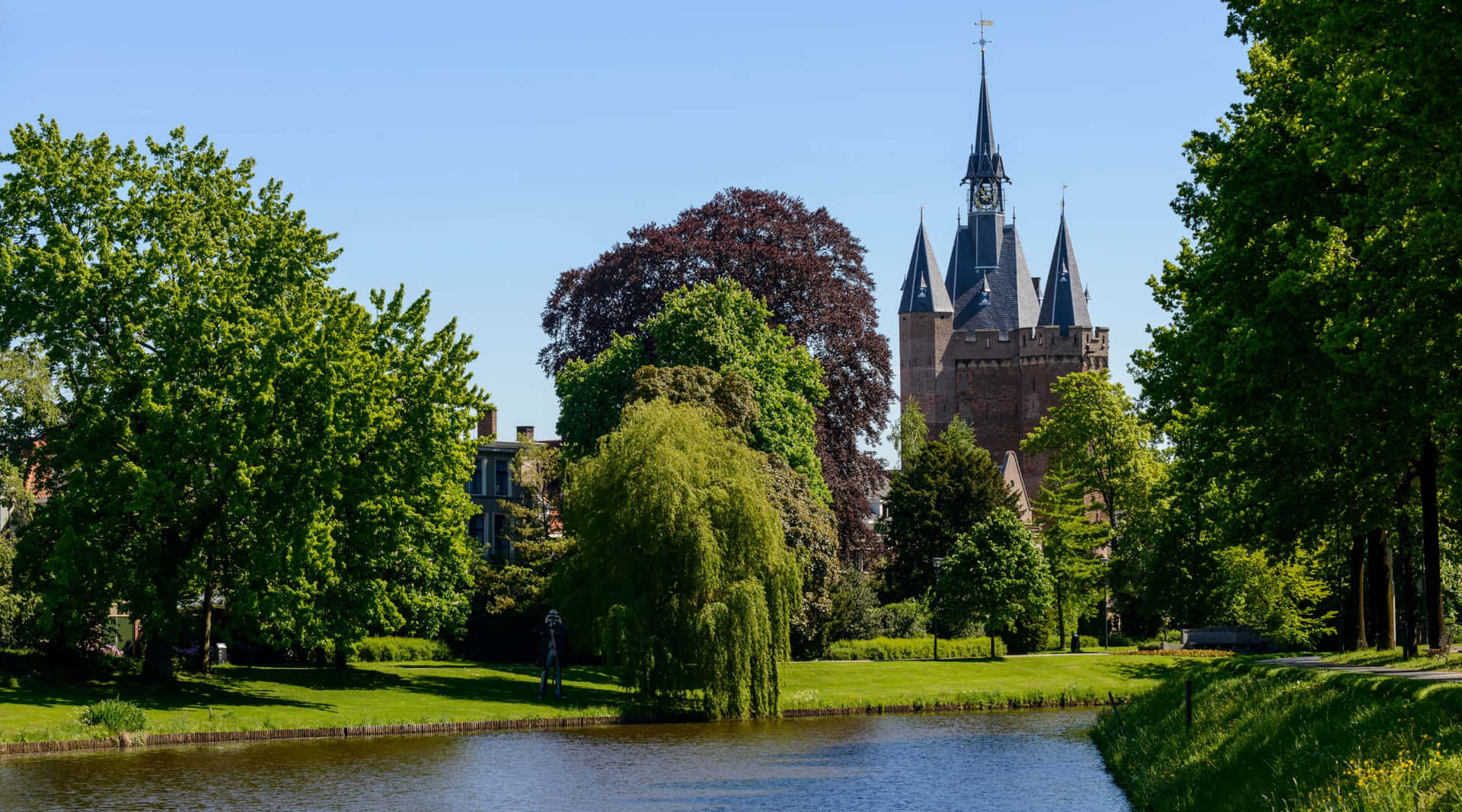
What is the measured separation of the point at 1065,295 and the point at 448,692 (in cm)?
9058

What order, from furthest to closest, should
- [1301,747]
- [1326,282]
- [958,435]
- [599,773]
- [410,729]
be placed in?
[958,435], [410,729], [599,773], [1326,282], [1301,747]

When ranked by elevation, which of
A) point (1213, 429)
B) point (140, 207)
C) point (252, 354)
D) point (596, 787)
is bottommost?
point (596, 787)

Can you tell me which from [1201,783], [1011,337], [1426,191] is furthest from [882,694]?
[1011,337]

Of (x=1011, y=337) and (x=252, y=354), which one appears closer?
(x=252, y=354)

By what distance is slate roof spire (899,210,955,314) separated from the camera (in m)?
132

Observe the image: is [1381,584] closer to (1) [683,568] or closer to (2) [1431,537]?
(2) [1431,537]

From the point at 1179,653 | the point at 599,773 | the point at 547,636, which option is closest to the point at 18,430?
the point at 547,636

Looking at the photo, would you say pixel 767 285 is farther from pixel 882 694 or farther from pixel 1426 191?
pixel 1426 191

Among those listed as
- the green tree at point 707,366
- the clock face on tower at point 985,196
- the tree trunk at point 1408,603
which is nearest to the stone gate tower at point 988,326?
the clock face on tower at point 985,196

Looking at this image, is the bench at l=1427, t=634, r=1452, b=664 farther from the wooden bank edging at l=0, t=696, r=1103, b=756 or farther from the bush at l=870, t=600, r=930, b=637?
the bush at l=870, t=600, r=930, b=637

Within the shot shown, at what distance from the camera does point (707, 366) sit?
5297cm

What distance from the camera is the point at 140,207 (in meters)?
40.8

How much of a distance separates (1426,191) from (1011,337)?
363ft

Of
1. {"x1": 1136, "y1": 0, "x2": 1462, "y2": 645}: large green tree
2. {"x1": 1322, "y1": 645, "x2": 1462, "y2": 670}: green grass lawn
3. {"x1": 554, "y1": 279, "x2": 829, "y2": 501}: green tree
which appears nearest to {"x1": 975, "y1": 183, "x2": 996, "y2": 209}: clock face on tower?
{"x1": 554, "y1": 279, "x2": 829, "y2": 501}: green tree
